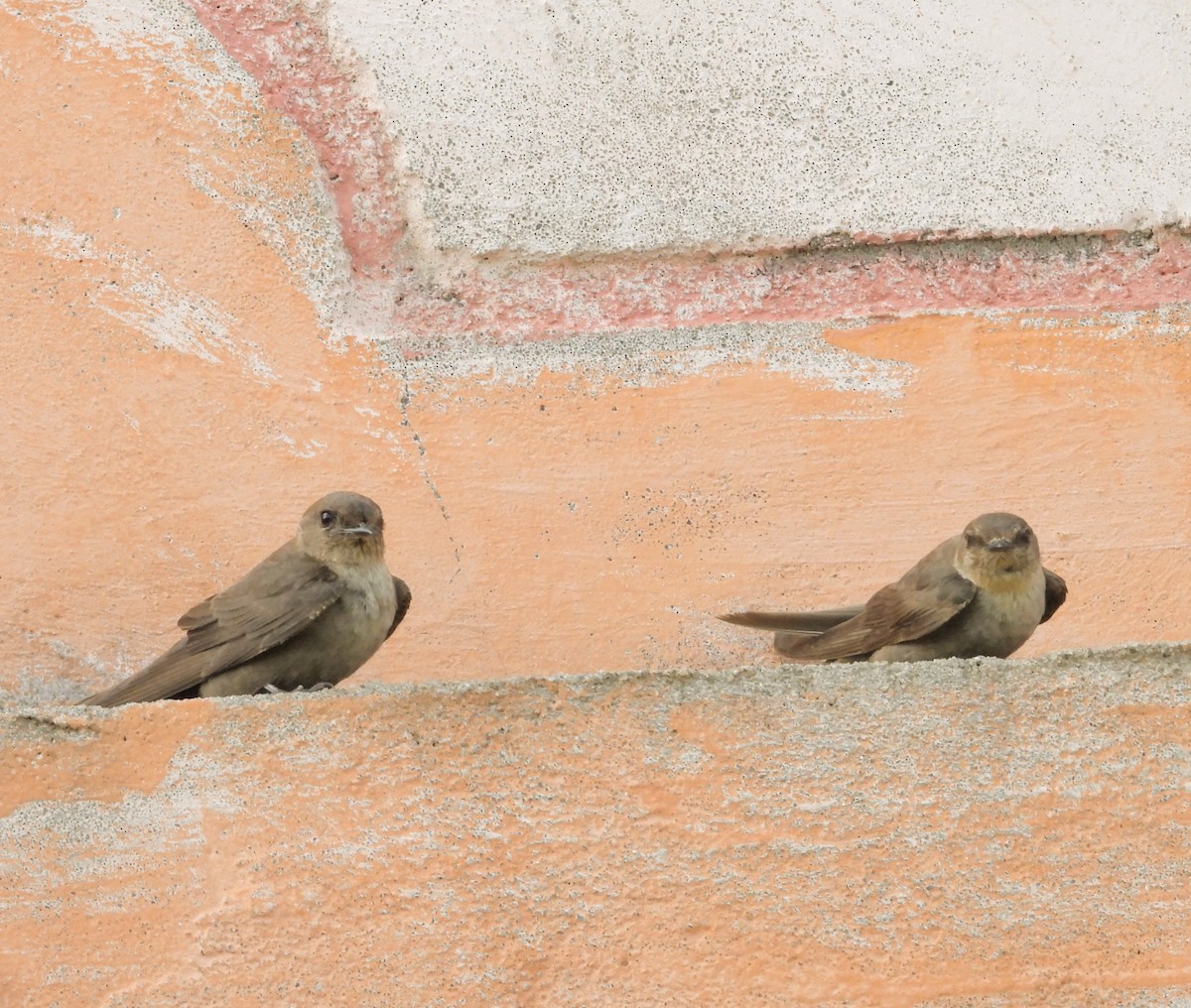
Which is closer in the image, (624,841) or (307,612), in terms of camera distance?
(624,841)

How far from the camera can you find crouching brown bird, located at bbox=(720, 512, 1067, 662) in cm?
349

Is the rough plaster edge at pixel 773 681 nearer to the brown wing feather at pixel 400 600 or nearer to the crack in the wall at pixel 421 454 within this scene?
the brown wing feather at pixel 400 600

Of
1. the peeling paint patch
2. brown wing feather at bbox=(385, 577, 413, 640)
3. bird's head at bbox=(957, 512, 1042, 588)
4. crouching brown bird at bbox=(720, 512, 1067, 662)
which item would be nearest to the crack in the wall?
brown wing feather at bbox=(385, 577, 413, 640)

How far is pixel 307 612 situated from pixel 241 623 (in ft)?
0.38

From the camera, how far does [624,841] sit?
2.66 metres

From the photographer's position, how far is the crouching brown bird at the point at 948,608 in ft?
11.4

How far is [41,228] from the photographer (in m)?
3.75

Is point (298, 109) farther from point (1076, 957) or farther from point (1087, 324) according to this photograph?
point (1076, 957)

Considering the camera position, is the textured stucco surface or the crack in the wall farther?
the textured stucco surface

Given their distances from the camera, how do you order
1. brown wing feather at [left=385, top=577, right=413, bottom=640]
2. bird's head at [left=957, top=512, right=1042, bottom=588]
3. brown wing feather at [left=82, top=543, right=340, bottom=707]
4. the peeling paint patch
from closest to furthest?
1. brown wing feather at [left=82, top=543, right=340, bottom=707]
2. bird's head at [left=957, top=512, right=1042, bottom=588]
3. brown wing feather at [left=385, top=577, right=413, bottom=640]
4. the peeling paint patch

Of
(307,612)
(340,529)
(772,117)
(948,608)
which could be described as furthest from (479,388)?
(948,608)

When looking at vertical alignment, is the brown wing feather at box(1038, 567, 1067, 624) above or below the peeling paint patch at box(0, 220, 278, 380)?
below

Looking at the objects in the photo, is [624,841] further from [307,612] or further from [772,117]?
[772,117]

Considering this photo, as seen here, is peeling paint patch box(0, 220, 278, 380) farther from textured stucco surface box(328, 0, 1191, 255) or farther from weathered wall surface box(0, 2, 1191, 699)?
textured stucco surface box(328, 0, 1191, 255)
